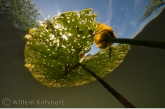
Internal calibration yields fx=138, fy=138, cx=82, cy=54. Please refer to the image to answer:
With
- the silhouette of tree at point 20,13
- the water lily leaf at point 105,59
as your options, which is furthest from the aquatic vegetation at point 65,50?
the silhouette of tree at point 20,13

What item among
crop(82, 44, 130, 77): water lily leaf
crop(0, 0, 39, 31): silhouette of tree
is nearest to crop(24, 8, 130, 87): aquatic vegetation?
crop(82, 44, 130, 77): water lily leaf

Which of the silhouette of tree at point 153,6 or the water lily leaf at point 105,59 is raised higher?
the silhouette of tree at point 153,6

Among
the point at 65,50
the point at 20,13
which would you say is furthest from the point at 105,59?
the point at 20,13

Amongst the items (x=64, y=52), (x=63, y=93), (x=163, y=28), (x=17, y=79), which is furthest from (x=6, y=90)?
(x=163, y=28)

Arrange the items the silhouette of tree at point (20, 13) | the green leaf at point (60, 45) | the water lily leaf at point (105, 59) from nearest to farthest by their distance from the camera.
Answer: the green leaf at point (60, 45)
the water lily leaf at point (105, 59)
the silhouette of tree at point (20, 13)

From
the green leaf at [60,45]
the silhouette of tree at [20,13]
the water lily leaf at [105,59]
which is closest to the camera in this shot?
the green leaf at [60,45]

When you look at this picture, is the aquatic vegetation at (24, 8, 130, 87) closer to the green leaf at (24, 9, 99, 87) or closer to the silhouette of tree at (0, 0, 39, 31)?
the green leaf at (24, 9, 99, 87)

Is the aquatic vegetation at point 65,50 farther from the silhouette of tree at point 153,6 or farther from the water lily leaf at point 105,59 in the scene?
the silhouette of tree at point 153,6
